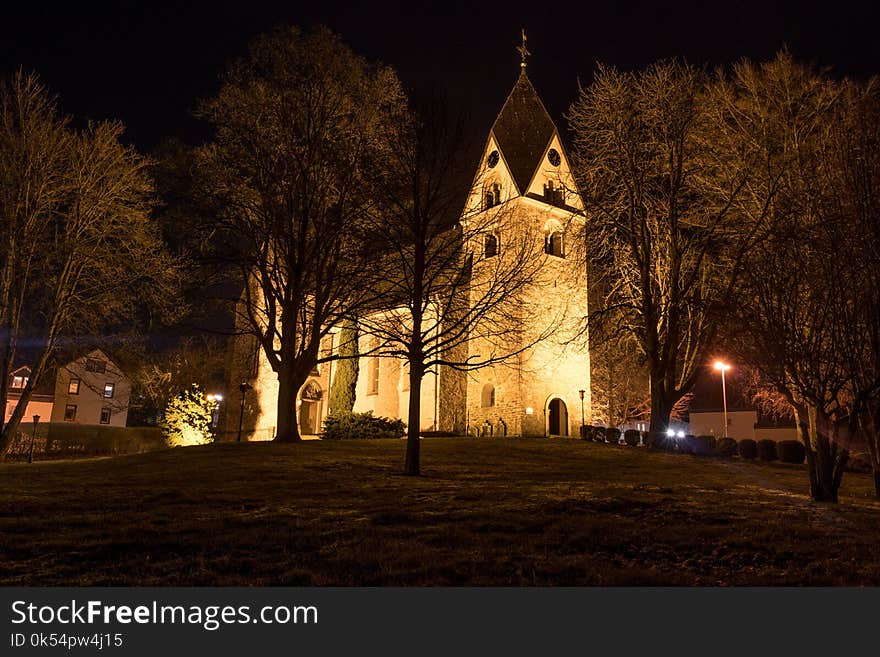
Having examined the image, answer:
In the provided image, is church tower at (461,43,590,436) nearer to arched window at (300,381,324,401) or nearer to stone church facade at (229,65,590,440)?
stone church facade at (229,65,590,440)

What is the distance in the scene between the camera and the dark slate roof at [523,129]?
32.8m

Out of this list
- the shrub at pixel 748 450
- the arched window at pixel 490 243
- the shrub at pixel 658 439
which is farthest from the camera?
the shrub at pixel 748 450

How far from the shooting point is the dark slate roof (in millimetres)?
32781

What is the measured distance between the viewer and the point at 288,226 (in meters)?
19.3

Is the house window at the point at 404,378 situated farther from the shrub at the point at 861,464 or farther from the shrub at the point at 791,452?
the shrub at the point at 861,464

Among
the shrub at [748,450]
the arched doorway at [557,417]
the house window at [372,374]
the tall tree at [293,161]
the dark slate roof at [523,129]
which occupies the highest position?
the dark slate roof at [523,129]

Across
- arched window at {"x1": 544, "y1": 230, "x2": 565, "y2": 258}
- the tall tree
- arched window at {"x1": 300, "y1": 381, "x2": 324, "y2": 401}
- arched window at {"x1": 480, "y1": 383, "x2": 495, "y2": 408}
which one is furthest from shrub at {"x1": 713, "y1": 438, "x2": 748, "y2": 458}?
arched window at {"x1": 300, "y1": 381, "x2": 324, "y2": 401}

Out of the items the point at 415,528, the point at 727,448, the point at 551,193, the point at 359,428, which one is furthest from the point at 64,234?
the point at 727,448

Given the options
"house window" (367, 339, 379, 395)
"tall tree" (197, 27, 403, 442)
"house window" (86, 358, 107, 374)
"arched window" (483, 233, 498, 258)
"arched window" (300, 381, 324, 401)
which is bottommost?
"house window" (86, 358, 107, 374)

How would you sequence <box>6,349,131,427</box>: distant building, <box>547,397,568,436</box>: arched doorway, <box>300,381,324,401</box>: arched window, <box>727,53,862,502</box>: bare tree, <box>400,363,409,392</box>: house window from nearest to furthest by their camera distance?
<box>727,53,862,502</box>: bare tree < <box>547,397,568,436</box>: arched doorway < <box>400,363,409,392</box>: house window < <box>300,381,324,401</box>: arched window < <box>6,349,131,427</box>: distant building

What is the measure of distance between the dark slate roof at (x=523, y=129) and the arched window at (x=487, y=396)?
32.8ft

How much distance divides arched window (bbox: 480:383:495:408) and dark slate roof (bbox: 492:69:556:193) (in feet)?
32.8

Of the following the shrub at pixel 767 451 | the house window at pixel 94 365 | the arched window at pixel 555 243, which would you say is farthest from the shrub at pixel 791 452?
the house window at pixel 94 365
